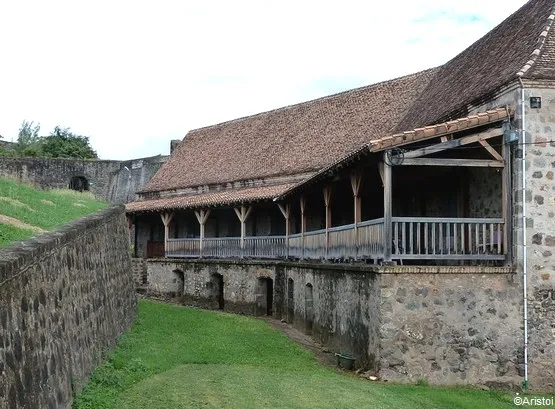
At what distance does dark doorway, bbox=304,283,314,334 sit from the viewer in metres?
19.1

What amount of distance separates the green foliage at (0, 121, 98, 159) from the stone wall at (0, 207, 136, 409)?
44756 millimetres

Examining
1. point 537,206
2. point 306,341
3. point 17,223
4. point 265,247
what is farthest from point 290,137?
point 17,223

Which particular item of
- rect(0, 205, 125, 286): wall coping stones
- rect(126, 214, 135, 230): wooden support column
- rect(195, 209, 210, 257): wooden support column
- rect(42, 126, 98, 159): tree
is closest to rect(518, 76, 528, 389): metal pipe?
rect(0, 205, 125, 286): wall coping stones

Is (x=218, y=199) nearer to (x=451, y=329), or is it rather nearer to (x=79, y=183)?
(x=451, y=329)

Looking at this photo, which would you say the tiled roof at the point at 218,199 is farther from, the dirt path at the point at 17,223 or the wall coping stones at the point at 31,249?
the wall coping stones at the point at 31,249

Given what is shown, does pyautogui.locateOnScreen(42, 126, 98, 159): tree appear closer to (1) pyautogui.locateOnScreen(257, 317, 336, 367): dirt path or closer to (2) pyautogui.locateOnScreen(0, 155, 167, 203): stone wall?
(2) pyautogui.locateOnScreen(0, 155, 167, 203): stone wall

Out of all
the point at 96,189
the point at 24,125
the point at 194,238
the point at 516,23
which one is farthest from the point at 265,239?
the point at 24,125

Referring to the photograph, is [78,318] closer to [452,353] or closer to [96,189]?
[452,353]

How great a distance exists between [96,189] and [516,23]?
116 ft

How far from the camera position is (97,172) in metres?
48.0

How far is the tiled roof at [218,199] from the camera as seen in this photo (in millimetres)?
26000

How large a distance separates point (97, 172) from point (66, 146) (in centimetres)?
1382

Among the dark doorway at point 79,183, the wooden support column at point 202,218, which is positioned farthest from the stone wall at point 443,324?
the dark doorway at point 79,183

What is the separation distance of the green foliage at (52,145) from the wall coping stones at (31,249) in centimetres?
4662
